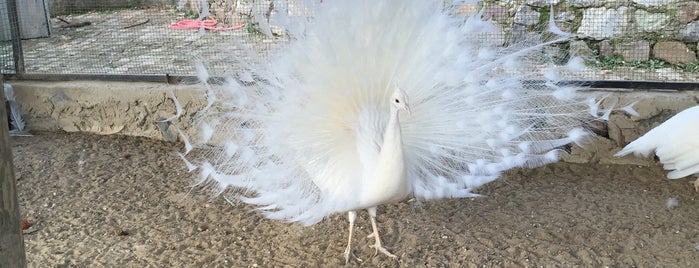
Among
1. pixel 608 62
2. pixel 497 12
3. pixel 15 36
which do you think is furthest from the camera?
pixel 608 62

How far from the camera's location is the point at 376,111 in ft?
9.86

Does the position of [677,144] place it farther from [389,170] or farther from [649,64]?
[389,170]

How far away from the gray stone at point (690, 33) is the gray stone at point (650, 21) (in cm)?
18

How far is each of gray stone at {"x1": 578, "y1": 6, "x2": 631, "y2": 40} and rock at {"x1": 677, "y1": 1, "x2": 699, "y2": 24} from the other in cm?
44

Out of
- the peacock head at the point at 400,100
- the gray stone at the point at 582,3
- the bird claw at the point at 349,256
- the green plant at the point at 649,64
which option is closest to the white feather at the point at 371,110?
the peacock head at the point at 400,100

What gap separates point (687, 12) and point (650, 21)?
35 centimetres

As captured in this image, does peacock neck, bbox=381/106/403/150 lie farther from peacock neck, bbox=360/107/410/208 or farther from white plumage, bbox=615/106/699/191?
white plumage, bbox=615/106/699/191

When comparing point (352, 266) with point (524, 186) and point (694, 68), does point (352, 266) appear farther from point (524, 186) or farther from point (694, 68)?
point (694, 68)

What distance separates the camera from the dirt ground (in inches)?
131

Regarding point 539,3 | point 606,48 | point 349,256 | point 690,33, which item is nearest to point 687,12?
point 690,33

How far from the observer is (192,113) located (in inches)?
197

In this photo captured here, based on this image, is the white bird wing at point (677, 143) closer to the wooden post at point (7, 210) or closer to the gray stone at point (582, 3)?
the gray stone at point (582, 3)

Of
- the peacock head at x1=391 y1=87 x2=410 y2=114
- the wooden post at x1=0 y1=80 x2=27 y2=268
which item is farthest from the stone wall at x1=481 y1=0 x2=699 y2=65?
the wooden post at x1=0 y1=80 x2=27 y2=268

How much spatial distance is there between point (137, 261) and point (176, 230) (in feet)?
1.22
